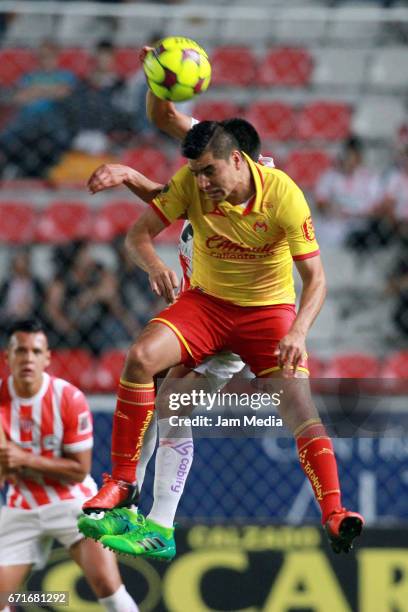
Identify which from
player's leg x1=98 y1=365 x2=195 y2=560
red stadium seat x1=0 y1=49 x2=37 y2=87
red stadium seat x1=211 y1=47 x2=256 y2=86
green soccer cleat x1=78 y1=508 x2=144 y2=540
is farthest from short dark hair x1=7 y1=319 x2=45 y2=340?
red stadium seat x1=211 y1=47 x2=256 y2=86

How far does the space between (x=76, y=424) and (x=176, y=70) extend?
2594 millimetres

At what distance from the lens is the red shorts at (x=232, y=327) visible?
5.45 meters

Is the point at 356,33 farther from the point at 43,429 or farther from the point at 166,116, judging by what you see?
the point at 166,116

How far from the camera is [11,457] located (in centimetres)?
735

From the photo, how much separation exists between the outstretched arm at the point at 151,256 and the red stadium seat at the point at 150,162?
4.59m

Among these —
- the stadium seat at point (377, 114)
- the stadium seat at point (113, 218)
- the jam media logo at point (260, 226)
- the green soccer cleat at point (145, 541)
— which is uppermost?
the stadium seat at point (377, 114)

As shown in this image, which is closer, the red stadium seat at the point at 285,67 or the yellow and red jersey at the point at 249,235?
the yellow and red jersey at the point at 249,235

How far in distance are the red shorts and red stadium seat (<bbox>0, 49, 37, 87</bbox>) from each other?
5.60 meters

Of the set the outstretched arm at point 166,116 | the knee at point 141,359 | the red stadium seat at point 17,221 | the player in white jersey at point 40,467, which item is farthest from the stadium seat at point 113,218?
the knee at point 141,359

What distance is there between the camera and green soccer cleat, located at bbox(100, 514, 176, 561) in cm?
531

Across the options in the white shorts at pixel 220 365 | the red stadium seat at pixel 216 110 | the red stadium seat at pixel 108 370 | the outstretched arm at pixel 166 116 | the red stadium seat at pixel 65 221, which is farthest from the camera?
the red stadium seat at pixel 216 110

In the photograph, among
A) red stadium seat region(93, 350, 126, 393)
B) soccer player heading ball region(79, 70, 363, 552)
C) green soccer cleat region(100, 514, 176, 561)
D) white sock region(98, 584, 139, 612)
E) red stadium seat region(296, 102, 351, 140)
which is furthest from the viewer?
red stadium seat region(296, 102, 351, 140)

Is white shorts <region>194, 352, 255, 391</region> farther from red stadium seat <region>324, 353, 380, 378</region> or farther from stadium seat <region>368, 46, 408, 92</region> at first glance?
stadium seat <region>368, 46, 408, 92</region>

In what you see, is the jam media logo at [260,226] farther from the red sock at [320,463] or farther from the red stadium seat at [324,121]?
the red stadium seat at [324,121]
